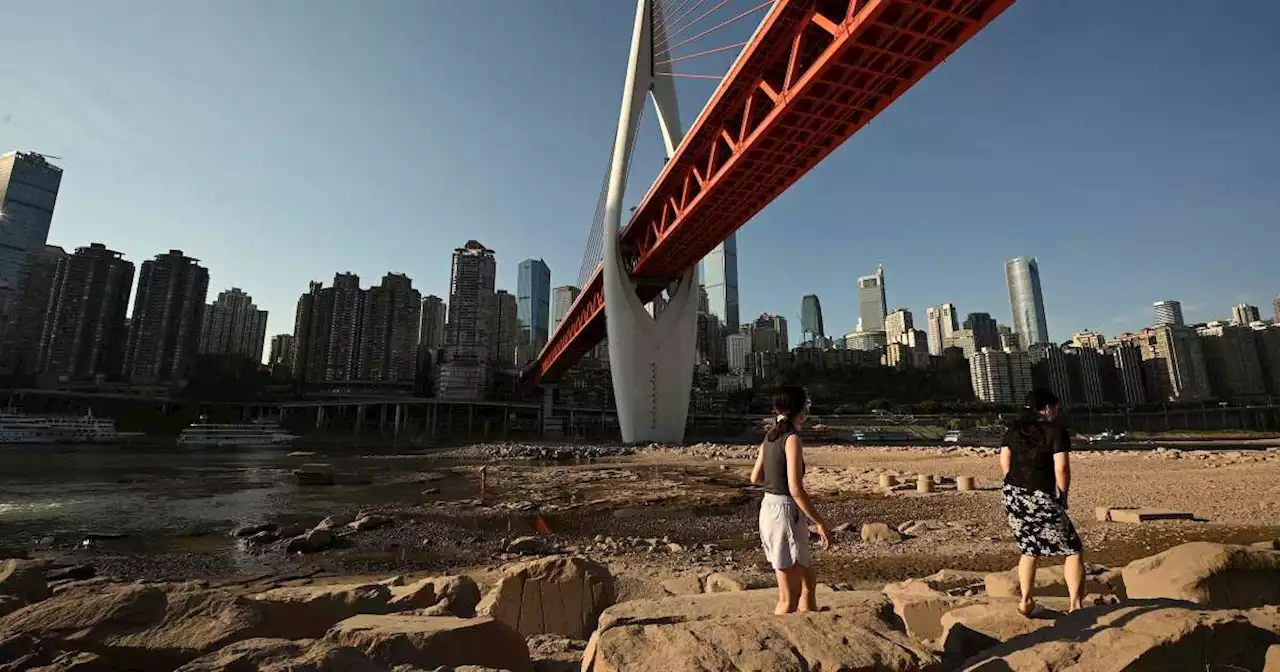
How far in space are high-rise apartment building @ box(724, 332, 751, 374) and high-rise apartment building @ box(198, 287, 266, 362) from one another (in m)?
102

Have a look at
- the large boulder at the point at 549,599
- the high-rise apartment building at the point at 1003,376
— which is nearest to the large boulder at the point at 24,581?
the large boulder at the point at 549,599

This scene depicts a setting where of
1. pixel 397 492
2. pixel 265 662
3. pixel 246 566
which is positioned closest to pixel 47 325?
pixel 397 492

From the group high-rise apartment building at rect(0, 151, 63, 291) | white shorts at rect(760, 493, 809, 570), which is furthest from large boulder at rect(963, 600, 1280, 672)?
high-rise apartment building at rect(0, 151, 63, 291)

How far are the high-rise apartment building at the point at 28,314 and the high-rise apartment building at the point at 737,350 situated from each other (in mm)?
115760

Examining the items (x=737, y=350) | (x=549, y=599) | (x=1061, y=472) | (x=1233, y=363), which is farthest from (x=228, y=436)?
(x=1233, y=363)

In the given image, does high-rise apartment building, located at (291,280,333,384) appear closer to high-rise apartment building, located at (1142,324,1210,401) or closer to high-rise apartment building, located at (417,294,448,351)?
high-rise apartment building, located at (417,294,448,351)

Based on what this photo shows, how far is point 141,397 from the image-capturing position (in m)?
71.9

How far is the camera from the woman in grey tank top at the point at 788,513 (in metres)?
3.20

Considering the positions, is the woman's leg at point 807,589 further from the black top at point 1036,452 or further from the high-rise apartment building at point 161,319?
the high-rise apartment building at point 161,319

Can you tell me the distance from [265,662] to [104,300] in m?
113

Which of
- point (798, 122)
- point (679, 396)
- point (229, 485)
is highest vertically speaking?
point (798, 122)

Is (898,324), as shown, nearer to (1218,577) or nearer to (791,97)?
(791,97)

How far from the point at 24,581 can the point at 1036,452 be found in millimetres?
7592

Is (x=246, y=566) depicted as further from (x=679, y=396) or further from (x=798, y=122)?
(x=679, y=396)
